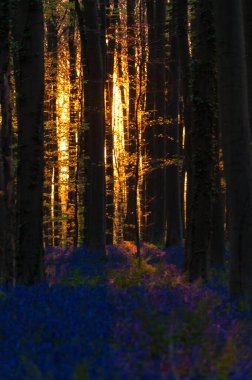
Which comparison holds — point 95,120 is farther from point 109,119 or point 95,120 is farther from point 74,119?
point 74,119

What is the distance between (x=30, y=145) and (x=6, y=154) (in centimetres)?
78

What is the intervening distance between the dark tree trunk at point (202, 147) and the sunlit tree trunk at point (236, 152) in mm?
2224

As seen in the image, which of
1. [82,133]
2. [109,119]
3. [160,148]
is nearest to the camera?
[82,133]

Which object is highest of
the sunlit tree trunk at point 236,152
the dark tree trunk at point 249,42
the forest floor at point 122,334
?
the dark tree trunk at point 249,42

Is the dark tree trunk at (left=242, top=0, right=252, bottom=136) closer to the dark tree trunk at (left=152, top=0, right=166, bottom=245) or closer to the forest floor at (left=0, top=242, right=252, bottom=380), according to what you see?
the forest floor at (left=0, top=242, right=252, bottom=380)

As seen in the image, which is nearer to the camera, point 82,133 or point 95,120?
point 95,120

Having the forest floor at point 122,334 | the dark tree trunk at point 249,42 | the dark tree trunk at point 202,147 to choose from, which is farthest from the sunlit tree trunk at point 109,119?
the forest floor at point 122,334

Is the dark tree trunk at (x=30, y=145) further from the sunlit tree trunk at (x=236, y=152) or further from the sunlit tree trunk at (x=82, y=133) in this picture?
the sunlit tree trunk at (x=82, y=133)

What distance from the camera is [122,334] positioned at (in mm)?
5793

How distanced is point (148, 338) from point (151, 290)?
274 cm

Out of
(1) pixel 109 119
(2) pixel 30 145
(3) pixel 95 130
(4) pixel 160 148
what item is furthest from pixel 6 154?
(1) pixel 109 119

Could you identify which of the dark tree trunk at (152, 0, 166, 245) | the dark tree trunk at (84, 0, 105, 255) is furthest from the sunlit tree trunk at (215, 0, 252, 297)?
the dark tree trunk at (152, 0, 166, 245)

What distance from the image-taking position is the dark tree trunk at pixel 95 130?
19.3 meters

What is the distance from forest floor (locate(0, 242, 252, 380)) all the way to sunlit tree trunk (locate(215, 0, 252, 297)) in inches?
40.0
